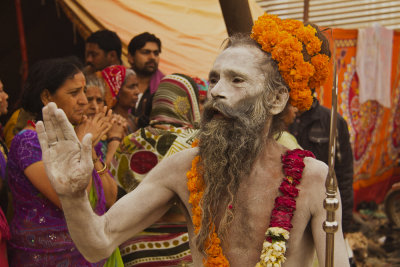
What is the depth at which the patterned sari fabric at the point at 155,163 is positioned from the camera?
3594 millimetres

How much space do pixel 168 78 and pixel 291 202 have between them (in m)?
2.05

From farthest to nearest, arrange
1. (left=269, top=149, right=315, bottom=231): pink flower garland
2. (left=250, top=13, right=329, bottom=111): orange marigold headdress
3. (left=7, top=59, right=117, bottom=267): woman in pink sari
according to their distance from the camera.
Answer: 1. (left=7, top=59, right=117, bottom=267): woman in pink sari
2. (left=250, top=13, right=329, bottom=111): orange marigold headdress
3. (left=269, top=149, right=315, bottom=231): pink flower garland

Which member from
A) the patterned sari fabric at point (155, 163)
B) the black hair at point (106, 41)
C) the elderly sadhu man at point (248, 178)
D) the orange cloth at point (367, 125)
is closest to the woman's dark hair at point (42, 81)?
the patterned sari fabric at point (155, 163)

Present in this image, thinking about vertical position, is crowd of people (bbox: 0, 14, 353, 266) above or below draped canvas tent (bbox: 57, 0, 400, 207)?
above

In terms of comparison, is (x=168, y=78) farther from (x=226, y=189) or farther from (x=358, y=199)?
(x=358, y=199)

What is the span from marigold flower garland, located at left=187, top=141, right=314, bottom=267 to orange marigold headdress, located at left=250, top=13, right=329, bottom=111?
0.92 feet

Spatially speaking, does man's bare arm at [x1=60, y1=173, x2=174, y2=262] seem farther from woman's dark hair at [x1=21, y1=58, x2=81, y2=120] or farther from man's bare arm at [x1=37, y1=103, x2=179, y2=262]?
woman's dark hair at [x1=21, y1=58, x2=81, y2=120]

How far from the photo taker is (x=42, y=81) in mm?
3410

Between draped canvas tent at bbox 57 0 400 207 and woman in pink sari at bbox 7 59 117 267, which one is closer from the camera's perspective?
woman in pink sari at bbox 7 59 117 267

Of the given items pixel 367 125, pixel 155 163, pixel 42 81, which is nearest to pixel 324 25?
pixel 367 125

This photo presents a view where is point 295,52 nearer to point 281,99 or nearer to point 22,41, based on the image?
point 281,99

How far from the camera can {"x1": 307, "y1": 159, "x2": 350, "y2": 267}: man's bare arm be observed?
Result: 7.27 feet

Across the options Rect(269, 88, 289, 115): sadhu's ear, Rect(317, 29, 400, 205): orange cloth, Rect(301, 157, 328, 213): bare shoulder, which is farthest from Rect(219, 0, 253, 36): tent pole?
Rect(317, 29, 400, 205): orange cloth

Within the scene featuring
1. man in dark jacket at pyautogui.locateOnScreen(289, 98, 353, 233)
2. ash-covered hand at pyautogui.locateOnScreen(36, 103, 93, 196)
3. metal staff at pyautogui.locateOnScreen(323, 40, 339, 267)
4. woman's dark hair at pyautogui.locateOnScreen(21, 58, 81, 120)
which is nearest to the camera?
metal staff at pyautogui.locateOnScreen(323, 40, 339, 267)
